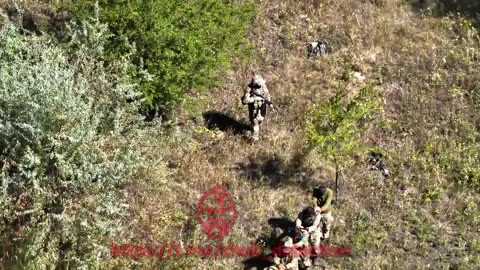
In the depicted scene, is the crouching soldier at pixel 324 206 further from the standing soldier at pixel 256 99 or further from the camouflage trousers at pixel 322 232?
the standing soldier at pixel 256 99

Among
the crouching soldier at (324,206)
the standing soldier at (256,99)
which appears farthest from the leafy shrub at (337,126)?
the standing soldier at (256,99)

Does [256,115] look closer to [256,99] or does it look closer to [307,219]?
[256,99]

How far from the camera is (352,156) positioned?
1140cm

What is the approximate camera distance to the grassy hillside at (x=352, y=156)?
31.4 feet

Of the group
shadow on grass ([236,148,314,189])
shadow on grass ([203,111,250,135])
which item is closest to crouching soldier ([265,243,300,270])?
shadow on grass ([236,148,314,189])

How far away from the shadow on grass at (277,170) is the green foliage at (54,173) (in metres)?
2.67

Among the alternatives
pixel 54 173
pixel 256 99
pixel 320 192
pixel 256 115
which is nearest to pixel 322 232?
pixel 320 192

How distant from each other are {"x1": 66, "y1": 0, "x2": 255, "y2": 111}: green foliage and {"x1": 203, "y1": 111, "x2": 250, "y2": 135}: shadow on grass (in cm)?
110

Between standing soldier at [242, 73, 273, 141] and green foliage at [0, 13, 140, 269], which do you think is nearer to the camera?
green foliage at [0, 13, 140, 269]

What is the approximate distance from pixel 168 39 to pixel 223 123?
2.37m

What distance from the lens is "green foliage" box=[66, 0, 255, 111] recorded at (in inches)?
386

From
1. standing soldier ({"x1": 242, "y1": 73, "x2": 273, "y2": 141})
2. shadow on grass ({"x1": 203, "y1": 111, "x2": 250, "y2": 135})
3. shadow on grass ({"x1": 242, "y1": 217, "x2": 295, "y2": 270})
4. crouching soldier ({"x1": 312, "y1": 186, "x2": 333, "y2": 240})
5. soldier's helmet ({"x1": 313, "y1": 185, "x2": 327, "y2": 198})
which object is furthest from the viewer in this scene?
shadow on grass ({"x1": 203, "y1": 111, "x2": 250, "y2": 135})

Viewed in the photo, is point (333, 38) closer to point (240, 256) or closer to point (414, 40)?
point (414, 40)

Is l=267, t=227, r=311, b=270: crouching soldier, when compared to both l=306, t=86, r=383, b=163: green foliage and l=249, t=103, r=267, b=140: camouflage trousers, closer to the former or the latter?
l=306, t=86, r=383, b=163: green foliage
